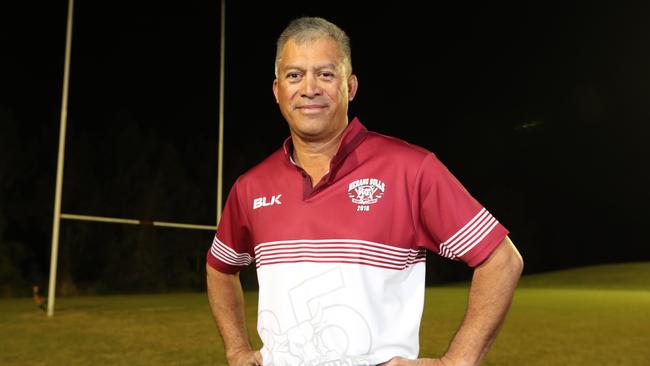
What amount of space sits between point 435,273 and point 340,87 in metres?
27.0

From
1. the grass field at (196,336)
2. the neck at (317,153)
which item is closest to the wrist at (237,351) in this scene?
the neck at (317,153)

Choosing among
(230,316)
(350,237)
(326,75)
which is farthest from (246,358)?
(326,75)

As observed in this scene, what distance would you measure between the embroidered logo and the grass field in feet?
15.1

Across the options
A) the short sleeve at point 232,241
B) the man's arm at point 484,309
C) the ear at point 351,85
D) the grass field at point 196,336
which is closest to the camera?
the man's arm at point 484,309

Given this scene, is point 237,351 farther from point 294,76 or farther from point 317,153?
point 294,76

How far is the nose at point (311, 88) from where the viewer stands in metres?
1.57

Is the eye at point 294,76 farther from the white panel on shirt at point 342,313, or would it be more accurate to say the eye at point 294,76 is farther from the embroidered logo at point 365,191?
the white panel on shirt at point 342,313

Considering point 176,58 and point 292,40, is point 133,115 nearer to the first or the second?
point 176,58

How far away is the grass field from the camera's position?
6168 millimetres

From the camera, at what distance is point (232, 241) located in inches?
72.1

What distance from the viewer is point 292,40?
62.6 inches

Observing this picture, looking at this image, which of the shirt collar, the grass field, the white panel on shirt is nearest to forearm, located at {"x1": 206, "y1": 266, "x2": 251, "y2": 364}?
the white panel on shirt

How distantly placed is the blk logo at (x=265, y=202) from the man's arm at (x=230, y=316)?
329mm

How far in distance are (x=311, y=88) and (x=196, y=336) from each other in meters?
6.45
